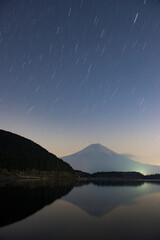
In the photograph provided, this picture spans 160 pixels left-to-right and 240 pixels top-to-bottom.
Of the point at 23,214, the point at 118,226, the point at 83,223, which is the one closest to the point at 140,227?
the point at 118,226

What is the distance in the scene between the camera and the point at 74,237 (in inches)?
721

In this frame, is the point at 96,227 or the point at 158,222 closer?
the point at 96,227

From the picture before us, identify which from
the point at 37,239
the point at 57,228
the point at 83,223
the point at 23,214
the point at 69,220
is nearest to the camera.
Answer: the point at 37,239

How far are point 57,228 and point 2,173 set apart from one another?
601ft

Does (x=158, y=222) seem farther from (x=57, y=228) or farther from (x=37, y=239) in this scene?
(x=37, y=239)

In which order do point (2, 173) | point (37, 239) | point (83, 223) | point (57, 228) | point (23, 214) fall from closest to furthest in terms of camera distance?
point (37, 239) < point (57, 228) < point (83, 223) < point (23, 214) < point (2, 173)

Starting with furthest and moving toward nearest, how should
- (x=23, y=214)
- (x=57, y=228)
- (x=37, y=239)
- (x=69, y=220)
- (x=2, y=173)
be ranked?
(x=2, y=173)
(x=23, y=214)
(x=69, y=220)
(x=57, y=228)
(x=37, y=239)

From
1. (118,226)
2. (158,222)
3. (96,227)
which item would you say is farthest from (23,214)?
(158,222)

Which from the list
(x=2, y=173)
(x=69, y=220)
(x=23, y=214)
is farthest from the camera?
(x=2, y=173)

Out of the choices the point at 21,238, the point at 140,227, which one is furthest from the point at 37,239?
the point at 140,227

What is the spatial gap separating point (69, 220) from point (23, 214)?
21.5ft

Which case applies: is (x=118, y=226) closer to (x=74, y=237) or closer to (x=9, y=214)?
(x=74, y=237)

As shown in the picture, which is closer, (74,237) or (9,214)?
(74,237)

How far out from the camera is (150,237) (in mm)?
18625
